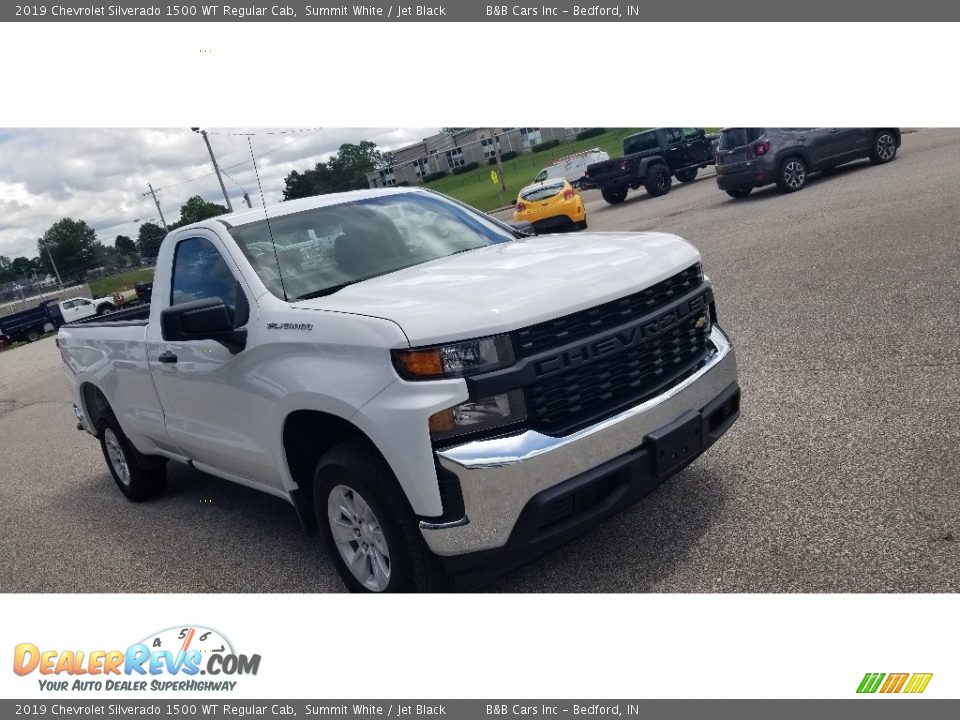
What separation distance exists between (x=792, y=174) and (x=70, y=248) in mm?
13551

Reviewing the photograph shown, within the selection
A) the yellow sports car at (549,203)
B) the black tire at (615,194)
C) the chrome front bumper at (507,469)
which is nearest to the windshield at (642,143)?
the black tire at (615,194)

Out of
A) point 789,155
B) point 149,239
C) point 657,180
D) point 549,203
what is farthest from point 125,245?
point 657,180

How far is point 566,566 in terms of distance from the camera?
3.96 meters

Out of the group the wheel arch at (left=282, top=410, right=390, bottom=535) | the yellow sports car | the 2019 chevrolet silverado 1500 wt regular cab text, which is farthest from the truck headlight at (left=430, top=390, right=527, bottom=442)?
the yellow sports car

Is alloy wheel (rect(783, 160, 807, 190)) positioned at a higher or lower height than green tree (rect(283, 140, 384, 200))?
lower

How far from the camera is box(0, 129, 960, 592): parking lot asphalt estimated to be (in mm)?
3635

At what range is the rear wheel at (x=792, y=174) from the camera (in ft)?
52.4

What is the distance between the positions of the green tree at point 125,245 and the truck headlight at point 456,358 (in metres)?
2.86

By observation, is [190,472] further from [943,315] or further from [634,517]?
[943,315]

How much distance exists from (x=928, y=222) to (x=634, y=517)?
25.0 feet

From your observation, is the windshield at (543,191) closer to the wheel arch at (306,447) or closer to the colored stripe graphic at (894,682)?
the wheel arch at (306,447)

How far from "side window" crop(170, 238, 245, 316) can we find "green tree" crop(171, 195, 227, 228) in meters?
0.16

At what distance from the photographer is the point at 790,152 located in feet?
52.4

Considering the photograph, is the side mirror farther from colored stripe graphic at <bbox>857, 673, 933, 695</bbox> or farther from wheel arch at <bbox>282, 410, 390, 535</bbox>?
colored stripe graphic at <bbox>857, 673, 933, 695</bbox>
